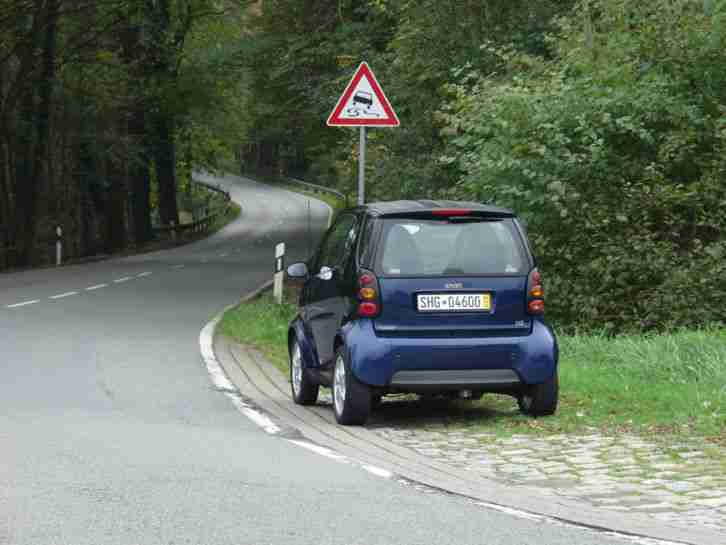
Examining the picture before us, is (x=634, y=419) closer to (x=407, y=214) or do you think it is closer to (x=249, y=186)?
(x=407, y=214)

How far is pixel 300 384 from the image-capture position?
11758mm

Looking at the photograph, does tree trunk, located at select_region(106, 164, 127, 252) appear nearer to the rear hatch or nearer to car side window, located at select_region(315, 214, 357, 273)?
car side window, located at select_region(315, 214, 357, 273)

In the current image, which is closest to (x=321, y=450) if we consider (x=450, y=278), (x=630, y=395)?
(x=450, y=278)

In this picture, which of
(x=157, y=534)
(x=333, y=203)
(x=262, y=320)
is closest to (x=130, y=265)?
(x=262, y=320)

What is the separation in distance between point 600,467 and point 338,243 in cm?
349

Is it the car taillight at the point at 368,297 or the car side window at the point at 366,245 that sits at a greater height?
the car side window at the point at 366,245

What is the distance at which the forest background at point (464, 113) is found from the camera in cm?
1758

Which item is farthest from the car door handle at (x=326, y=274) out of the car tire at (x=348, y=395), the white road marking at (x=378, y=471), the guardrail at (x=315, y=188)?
the guardrail at (x=315, y=188)

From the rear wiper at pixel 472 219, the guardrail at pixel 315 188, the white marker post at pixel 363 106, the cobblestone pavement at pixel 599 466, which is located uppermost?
the white marker post at pixel 363 106

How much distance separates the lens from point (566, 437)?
9.74m

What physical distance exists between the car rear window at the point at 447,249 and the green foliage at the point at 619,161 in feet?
20.7

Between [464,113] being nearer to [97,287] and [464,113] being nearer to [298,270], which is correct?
[298,270]

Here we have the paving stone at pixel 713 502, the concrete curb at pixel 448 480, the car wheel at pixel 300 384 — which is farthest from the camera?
the car wheel at pixel 300 384

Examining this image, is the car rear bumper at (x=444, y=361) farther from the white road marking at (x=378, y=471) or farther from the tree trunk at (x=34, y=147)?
the tree trunk at (x=34, y=147)
